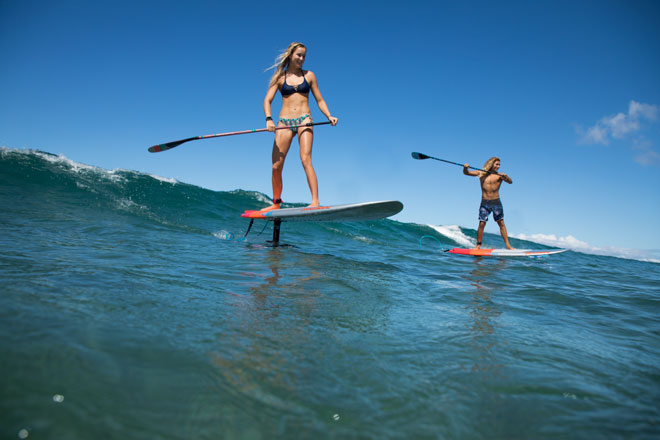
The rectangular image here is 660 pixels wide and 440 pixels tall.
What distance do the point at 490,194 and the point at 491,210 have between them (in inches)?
15.7

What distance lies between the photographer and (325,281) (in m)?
3.03

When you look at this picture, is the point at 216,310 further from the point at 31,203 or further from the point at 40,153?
the point at 40,153

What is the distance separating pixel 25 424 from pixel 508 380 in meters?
1.60

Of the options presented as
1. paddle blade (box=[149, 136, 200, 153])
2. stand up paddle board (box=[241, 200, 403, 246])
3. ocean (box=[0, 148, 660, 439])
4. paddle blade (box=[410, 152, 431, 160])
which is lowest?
ocean (box=[0, 148, 660, 439])

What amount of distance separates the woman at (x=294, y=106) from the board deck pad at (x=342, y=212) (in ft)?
0.64

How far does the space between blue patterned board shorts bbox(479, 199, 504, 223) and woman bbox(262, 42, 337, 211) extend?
17.1ft

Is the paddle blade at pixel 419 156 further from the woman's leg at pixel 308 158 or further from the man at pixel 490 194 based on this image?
the woman's leg at pixel 308 158

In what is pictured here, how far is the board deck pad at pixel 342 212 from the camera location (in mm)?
4582

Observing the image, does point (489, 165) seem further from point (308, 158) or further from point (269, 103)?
point (269, 103)

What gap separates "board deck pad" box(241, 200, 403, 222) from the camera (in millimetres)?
4582

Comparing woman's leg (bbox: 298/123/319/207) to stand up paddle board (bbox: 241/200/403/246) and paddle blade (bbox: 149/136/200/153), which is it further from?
paddle blade (bbox: 149/136/200/153)

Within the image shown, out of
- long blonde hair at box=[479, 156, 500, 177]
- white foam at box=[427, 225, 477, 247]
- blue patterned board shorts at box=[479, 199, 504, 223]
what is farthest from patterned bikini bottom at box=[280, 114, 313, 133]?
white foam at box=[427, 225, 477, 247]

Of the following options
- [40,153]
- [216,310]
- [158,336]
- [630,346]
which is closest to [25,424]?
[158,336]

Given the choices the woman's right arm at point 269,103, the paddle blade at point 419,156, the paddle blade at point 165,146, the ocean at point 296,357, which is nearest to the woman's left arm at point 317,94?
the woman's right arm at point 269,103
